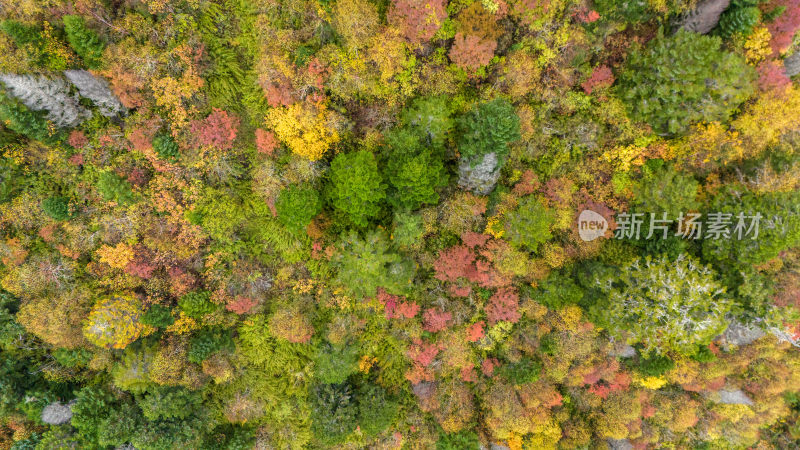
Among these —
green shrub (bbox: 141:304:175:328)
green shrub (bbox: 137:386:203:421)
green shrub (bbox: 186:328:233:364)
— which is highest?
green shrub (bbox: 141:304:175:328)

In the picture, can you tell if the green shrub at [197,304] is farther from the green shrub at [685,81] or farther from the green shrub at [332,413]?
the green shrub at [685,81]

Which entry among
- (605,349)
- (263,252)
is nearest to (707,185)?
(605,349)

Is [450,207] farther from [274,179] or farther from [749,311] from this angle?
[749,311]

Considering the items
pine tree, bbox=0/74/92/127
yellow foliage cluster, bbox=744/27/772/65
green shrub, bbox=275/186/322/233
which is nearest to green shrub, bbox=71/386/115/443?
pine tree, bbox=0/74/92/127

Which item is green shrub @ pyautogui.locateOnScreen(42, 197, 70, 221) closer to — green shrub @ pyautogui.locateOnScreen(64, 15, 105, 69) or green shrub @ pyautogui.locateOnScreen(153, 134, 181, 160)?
green shrub @ pyautogui.locateOnScreen(153, 134, 181, 160)

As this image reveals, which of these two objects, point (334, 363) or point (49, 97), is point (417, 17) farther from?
point (334, 363)

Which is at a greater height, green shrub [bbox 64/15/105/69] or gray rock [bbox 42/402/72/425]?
green shrub [bbox 64/15/105/69]

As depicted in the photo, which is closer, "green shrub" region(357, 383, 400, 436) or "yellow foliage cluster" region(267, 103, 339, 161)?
"yellow foliage cluster" region(267, 103, 339, 161)
